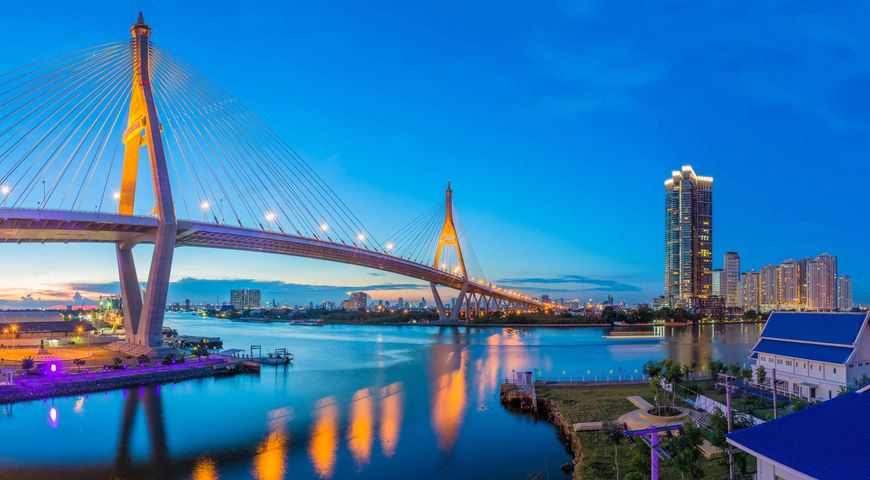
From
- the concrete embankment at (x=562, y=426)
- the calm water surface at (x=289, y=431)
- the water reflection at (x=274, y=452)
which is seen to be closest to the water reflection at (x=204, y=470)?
the calm water surface at (x=289, y=431)

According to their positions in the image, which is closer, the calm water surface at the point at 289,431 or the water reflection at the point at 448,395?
the calm water surface at the point at 289,431

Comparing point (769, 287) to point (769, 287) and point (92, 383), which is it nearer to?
point (769, 287)

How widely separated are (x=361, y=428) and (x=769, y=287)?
14607 cm

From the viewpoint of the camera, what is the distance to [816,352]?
48.0 feet

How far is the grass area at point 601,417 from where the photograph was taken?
930 cm

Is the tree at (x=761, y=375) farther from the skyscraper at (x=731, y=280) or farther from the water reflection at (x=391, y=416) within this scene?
the skyscraper at (x=731, y=280)

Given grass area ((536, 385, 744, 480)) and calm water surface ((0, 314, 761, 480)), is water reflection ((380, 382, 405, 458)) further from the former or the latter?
grass area ((536, 385, 744, 480))

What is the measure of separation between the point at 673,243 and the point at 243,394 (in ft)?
407

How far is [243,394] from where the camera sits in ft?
65.8

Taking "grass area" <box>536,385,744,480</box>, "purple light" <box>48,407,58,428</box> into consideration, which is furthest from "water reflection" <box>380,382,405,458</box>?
"purple light" <box>48,407,58,428</box>

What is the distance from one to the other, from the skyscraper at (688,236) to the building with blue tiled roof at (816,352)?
113 metres

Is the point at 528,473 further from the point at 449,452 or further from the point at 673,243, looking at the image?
the point at 673,243

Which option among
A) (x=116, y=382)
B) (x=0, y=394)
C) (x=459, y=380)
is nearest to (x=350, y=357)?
(x=459, y=380)

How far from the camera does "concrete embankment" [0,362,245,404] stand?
17391mm
